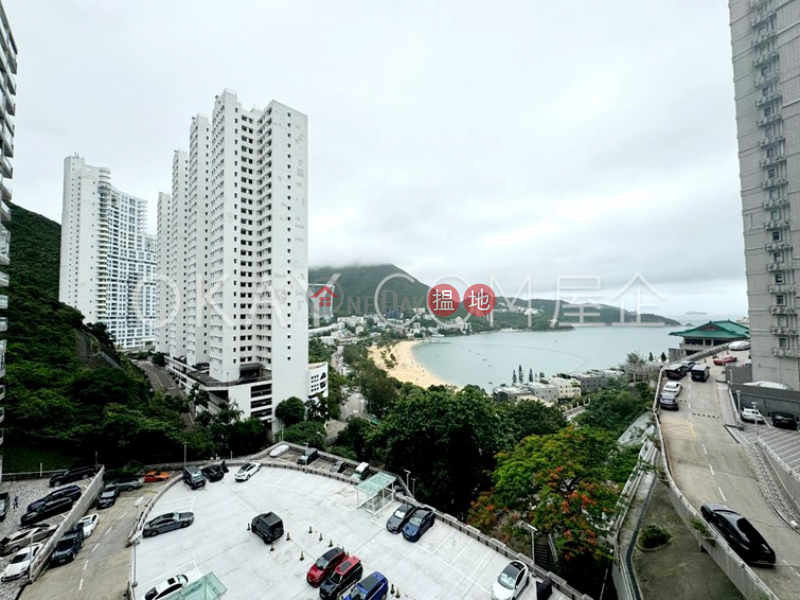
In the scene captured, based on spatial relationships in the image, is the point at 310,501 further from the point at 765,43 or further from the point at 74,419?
the point at 765,43

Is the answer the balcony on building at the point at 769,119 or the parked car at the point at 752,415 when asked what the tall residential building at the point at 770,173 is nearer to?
the balcony on building at the point at 769,119

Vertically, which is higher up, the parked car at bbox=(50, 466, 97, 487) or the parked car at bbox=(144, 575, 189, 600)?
the parked car at bbox=(144, 575, 189, 600)

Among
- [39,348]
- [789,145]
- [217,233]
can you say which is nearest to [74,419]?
[39,348]

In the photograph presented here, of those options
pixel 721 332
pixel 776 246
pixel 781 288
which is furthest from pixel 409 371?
pixel 776 246

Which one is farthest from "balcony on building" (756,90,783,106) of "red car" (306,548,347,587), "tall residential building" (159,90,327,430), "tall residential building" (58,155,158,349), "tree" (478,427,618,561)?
"tall residential building" (58,155,158,349)

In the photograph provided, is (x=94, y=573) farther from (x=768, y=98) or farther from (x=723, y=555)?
(x=768, y=98)

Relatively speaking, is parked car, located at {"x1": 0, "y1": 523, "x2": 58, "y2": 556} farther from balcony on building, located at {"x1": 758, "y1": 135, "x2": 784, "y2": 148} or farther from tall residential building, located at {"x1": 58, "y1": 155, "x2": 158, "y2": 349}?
tall residential building, located at {"x1": 58, "y1": 155, "x2": 158, "y2": 349}

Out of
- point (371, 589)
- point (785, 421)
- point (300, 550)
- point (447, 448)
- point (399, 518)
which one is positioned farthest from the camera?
point (447, 448)
